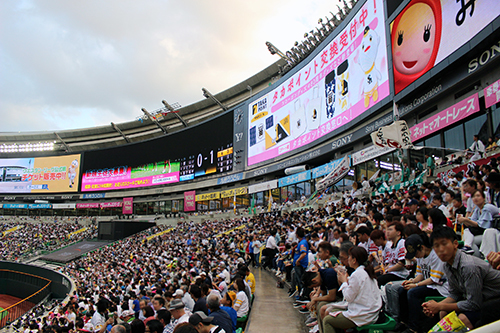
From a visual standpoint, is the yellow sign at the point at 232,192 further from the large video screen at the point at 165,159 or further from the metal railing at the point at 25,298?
the metal railing at the point at 25,298

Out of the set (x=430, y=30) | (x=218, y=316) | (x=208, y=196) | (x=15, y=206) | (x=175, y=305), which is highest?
(x=430, y=30)

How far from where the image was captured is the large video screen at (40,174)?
50.8m

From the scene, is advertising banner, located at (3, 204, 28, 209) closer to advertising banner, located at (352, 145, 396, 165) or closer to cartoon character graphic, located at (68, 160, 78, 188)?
cartoon character graphic, located at (68, 160, 78, 188)

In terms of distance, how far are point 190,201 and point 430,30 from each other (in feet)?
100

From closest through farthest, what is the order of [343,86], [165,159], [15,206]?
[343,86], [165,159], [15,206]

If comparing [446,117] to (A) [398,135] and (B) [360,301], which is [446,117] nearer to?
(A) [398,135]

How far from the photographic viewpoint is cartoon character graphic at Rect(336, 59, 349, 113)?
19.9 m

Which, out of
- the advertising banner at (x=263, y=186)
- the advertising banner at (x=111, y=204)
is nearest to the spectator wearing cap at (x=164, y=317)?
the advertising banner at (x=263, y=186)

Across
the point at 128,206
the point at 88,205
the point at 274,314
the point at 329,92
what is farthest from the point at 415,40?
the point at 88,205

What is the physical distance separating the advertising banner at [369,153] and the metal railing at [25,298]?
775 inches

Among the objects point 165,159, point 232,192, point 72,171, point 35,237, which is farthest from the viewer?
point 72,171

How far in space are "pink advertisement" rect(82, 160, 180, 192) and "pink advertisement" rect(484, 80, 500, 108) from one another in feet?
110

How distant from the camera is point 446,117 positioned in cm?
1359

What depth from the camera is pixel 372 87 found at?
1784 cm
